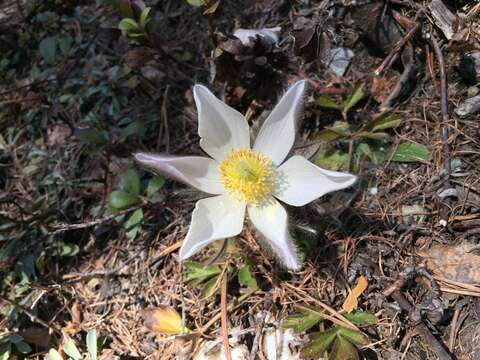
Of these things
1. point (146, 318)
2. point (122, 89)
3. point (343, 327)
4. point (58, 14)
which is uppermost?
point (58, 14)

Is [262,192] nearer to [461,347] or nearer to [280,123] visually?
[280,123]

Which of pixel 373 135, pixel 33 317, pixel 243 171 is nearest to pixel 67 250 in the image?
pixel 33 317

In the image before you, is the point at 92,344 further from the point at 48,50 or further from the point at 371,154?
the point at 48,50

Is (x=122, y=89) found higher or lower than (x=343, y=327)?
higher

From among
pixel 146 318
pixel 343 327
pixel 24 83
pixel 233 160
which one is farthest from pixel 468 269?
pixel 24 83

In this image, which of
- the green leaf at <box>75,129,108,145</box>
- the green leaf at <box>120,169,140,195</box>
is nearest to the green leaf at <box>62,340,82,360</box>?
the green leaf at <box>120,169,140,195</box>

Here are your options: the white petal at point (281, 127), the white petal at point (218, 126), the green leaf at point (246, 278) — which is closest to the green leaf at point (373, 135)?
the white petal at point (281, 127)
